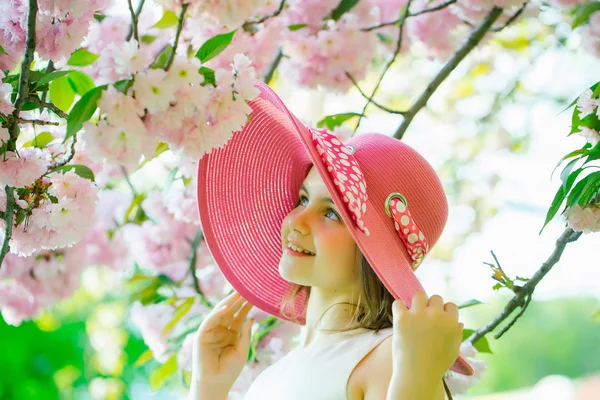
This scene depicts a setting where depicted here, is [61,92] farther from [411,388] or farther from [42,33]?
[411,388]

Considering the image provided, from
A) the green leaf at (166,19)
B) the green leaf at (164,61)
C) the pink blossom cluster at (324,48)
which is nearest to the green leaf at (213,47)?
the green leaf at (164,61)

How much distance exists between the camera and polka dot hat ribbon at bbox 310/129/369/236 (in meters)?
1.00

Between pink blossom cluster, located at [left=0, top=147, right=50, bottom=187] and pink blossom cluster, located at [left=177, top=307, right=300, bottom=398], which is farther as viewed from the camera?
pink blossom cluster, located at [left=177, top=307, right=300, bottom=398]

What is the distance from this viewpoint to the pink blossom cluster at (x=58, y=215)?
0.95 meters

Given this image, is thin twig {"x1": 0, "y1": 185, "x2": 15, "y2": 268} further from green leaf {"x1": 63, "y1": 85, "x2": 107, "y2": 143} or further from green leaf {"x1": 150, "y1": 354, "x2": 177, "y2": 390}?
green leaf {"x1": 150, "y1": 354, "x2": 177, "y2": 390}

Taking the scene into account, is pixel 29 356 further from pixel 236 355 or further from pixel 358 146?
pixel 358 146

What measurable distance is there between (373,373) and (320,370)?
0.10m

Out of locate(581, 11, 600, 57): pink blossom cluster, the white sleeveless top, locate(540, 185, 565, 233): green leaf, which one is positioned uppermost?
locate(581, 11, 600, 57): pink blossom cluster

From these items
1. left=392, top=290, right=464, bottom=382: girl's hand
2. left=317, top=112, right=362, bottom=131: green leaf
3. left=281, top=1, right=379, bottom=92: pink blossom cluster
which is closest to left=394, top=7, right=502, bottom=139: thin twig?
left=317, top=112, right=362, bottom=131: green leaf

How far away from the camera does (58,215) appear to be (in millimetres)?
949

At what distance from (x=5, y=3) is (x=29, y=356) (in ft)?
15.1

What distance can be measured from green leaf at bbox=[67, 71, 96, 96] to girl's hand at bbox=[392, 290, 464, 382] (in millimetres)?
591

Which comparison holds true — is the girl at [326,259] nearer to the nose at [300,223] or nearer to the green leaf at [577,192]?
the nose at [300,223]

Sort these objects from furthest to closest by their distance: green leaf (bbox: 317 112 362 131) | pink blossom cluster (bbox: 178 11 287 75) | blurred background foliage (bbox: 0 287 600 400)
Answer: blurred background foliage (bbox: 0 287 600 400), green leaf (bbox: 317 112 362 131), pink blossom cluster (bbox: 178 11 287 75)
